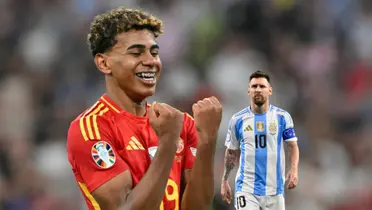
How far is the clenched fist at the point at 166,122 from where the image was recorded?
423cm

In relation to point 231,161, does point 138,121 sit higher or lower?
lower

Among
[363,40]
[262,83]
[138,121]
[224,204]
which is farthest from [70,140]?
[363,40]

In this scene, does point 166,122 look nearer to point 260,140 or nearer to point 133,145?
point 133,145

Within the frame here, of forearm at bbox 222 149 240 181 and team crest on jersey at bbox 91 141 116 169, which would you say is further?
forearm at bbox 222 149 240 181

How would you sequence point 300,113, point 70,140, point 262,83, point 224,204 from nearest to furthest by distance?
point 70,140
point 262,83
point 224,204
point 300,113

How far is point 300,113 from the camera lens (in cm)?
1140

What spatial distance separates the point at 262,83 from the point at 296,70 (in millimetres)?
5301

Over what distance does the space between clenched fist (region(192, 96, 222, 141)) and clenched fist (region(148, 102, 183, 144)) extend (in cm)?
21

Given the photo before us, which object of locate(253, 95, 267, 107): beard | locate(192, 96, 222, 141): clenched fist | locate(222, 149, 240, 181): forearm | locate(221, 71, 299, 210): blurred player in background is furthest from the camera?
locate(222, 149, 240, 181): forearm

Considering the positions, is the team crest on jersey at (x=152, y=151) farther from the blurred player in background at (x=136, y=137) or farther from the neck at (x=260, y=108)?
the neck at (x=260, y=108)

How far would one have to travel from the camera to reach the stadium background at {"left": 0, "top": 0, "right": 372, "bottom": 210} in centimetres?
1074

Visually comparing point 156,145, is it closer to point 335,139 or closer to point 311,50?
point 335,139

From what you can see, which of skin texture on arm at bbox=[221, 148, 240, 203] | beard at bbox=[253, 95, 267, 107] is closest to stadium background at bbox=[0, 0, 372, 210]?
skin texture on arm at bbox=[221, 148, 240, 203]

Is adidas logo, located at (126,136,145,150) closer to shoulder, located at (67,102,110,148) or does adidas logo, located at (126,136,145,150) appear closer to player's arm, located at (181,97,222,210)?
shoulder, located at (67,102,110,148)
